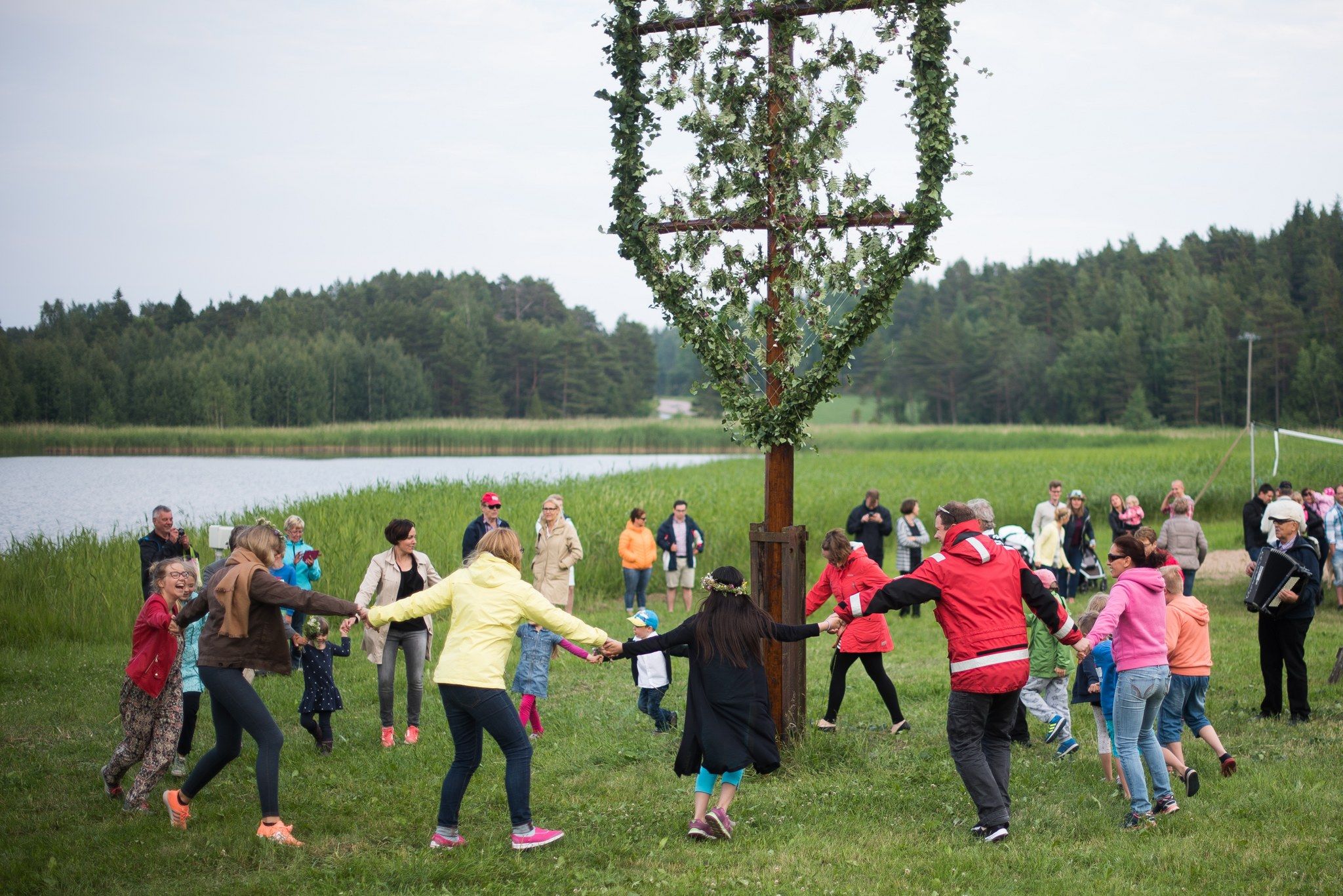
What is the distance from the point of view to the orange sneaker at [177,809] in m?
6.27

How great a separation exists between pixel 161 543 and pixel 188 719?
259cm

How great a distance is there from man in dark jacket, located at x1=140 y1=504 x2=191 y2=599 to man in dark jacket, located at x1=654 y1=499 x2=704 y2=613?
7.82 m

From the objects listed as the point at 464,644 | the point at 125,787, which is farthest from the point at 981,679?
the point at 125,787

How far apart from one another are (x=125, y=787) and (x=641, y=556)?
28.1 ft

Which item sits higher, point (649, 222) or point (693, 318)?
point (649, 222)

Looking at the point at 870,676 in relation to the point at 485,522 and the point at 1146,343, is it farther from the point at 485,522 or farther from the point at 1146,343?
the point at 1146,343

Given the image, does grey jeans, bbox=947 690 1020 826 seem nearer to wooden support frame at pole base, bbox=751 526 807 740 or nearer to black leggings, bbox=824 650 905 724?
wooden support frame at pole base, bbox=751 526 807 740

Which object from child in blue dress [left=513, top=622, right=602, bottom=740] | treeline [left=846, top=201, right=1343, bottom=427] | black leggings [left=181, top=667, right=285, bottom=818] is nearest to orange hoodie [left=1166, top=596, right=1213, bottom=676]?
child in blue dress [left=513, top=622, right=602, bottom=740]

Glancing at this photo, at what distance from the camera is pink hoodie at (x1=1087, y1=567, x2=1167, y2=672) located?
6.23 metres

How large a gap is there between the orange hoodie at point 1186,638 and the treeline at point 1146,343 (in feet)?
202

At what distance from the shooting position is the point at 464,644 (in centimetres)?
582

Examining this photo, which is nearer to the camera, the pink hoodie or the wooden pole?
the pink hoodie

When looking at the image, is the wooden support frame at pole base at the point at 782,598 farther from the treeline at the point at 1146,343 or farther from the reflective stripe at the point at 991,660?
the treeline at the point at 1146,343

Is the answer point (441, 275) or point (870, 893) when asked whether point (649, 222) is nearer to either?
point (870, 893)
